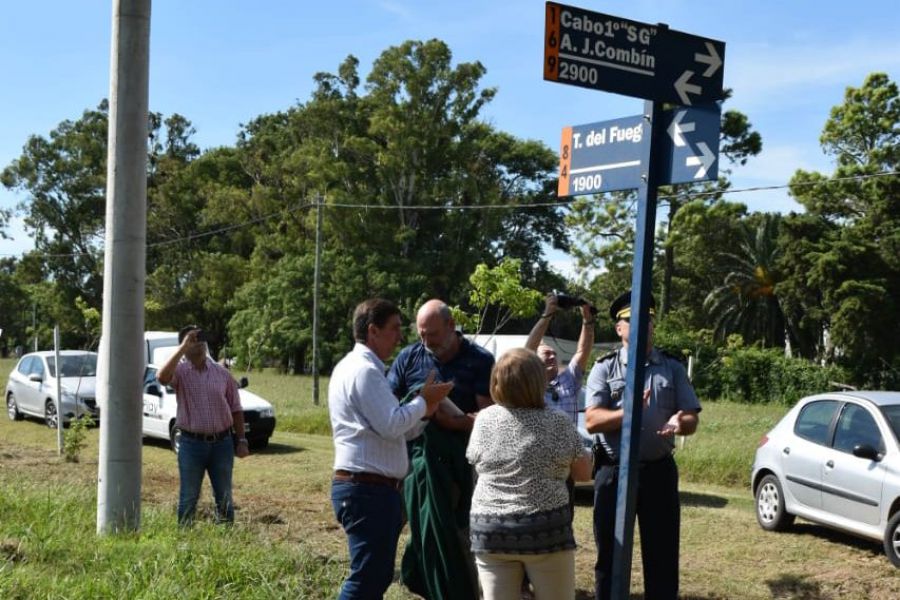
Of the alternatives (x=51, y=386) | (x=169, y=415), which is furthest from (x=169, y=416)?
(x=51, y=386)

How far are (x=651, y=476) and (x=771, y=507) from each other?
5.36 m

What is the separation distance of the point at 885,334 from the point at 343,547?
34428mm

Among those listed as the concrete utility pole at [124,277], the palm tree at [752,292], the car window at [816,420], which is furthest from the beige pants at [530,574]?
the palm tree at [752,292]

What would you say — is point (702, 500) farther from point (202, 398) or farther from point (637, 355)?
point (637, 355)

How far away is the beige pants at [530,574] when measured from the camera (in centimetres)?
437

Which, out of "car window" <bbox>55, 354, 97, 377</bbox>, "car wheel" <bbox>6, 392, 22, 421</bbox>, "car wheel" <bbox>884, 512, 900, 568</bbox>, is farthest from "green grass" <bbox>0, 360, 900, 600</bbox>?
"car wheel" <bbox>6, 392, 22, 421</bbox>

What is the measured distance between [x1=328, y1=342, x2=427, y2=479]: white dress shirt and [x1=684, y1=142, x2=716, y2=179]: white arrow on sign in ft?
5.48

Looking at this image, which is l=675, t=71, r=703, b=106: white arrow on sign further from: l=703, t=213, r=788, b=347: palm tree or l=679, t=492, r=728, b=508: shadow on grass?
l=703, t=213, r=788, b=347: palm tree

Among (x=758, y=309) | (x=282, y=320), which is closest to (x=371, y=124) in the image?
(x=282, y=320)

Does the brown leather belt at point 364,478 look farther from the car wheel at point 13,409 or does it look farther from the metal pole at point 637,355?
the car wheel at point 13,409

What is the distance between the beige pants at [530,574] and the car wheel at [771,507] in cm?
648

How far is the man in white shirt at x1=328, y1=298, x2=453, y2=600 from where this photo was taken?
16.2ft

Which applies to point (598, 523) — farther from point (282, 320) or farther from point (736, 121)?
point (282, 320)

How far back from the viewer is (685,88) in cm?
473
